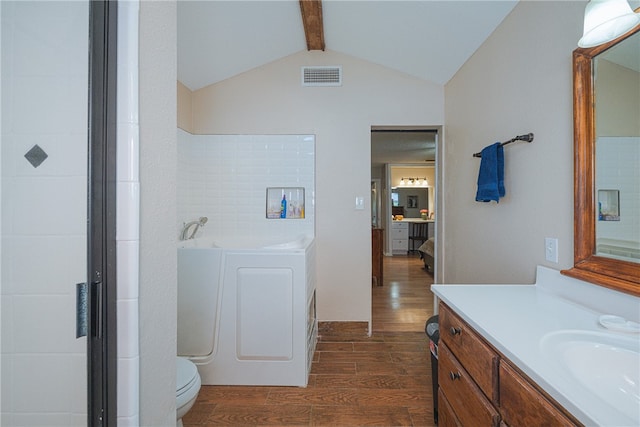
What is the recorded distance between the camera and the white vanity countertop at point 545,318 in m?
0.60

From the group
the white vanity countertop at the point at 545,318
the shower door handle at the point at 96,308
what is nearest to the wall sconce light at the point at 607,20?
the white vanity countertop at the point at 545,318

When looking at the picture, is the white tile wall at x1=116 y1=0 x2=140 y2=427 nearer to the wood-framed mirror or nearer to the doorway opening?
the wood-framed mirror

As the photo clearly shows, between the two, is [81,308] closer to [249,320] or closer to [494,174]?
[249,320]

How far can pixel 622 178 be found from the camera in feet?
3.42

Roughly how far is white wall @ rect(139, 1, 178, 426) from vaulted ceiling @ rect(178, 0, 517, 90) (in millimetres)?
1665

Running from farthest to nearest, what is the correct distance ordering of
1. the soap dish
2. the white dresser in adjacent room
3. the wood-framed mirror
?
1. the white dresser in adjacent room
2. the wood-framed mirror
3. the soap dish

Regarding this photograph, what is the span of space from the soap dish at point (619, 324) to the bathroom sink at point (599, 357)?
0.02 meters

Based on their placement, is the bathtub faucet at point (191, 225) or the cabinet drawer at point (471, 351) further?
the bathtub faucet at point (191, 225)

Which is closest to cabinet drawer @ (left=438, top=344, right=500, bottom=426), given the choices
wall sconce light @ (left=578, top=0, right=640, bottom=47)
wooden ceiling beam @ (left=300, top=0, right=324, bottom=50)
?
wall sconce light @ (left=578, top=0, right=640, bottom=47)

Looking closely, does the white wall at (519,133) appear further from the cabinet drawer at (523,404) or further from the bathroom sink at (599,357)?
the cabinet drawer at (523,404)

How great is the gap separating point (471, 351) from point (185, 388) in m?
1.19

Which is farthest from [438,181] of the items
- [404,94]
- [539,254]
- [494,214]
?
[539,254]

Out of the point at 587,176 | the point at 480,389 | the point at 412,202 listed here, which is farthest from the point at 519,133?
the point at 412,202

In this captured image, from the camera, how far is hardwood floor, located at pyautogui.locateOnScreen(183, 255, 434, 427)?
1.74m
